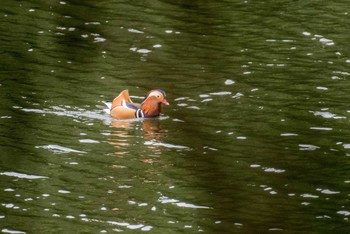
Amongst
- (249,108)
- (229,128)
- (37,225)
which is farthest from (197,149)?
(37,225)

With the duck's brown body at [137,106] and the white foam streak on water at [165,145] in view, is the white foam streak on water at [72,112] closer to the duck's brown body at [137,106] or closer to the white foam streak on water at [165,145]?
the duck's brown body at [137,106]

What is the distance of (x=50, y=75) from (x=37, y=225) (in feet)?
32.5

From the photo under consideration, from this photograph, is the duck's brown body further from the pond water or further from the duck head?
the pond water

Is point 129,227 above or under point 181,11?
under

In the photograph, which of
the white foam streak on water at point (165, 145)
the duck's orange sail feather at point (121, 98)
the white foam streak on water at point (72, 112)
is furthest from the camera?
the duck's orange sail feather at point (121, 98)

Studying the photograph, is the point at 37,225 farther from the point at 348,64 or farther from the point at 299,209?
the point at 348,64

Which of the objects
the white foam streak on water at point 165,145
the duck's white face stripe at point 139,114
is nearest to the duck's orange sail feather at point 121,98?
the duck's white face stripe at point 139,114

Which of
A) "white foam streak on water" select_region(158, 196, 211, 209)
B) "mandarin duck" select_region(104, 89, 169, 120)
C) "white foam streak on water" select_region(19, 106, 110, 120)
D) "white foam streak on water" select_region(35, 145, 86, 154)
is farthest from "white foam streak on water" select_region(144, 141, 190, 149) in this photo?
"white foam streak on water" select_region(158, 196, 211, 209)

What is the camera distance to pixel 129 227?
17.8m

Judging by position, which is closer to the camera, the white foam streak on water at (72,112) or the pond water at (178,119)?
the pond water at (178,119)

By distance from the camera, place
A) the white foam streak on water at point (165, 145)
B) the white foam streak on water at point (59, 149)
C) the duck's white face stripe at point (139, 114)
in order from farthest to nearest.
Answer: the duck's white face stripe at point (139, 114) < the white foam streak on water at point (165, 145) < the white foam streak on water at point (59, 149)

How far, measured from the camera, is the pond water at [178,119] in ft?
61.2

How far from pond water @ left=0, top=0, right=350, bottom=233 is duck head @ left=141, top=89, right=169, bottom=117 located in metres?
Result: 0.21

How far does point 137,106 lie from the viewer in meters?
24.8
